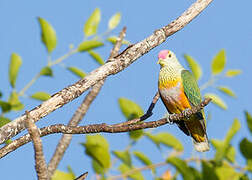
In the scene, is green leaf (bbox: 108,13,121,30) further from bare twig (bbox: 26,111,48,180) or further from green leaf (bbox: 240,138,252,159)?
bare twig (bbox: 26,111,48,180)

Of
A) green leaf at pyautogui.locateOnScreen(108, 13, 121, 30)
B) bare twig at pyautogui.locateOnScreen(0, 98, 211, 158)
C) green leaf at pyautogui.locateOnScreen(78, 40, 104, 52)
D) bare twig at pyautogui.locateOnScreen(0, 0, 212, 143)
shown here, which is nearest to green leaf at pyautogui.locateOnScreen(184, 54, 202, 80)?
green leaf at pyautogui.locateOnScreen(108, 13, 121, 30)

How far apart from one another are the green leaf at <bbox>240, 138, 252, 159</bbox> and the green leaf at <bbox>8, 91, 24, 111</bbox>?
4.23 ft

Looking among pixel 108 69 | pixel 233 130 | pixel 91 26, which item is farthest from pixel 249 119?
pixel 91 26

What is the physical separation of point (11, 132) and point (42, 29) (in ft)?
3.94

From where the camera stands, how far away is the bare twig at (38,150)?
1.69m

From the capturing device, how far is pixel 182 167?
2.99m

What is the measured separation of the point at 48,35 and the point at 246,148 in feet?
4.50

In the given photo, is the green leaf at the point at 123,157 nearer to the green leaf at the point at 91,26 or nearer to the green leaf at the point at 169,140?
the green leaf at the point at 169,140

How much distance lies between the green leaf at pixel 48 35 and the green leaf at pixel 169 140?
88cm

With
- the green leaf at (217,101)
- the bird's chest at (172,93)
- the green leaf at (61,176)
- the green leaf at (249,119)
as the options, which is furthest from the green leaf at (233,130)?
the bird's chest at (172,93)

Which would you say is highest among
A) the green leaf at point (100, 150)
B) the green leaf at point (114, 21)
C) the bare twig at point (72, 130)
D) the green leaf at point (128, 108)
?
the green leaf at point (114, 21)

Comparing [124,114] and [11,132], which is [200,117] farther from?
[11,132]

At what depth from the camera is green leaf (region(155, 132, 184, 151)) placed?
131 inches

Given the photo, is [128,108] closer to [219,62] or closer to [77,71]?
[77,71]
